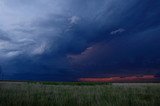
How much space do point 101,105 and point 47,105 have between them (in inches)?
72.6

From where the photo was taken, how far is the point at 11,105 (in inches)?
254

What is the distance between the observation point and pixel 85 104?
6.86 m

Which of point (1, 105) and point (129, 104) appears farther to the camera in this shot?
point (129, 104)

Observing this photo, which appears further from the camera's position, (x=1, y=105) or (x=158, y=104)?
(x=158, y=104)

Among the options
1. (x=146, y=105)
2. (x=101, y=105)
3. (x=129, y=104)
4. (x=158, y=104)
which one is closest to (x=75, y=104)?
(x=101, y=105)

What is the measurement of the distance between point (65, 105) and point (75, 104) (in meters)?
0.40

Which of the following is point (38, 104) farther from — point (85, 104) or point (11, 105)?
point (85, 104)

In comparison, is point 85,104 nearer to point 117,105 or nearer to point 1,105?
point 117,105

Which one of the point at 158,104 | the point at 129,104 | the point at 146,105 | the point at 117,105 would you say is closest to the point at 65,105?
the point at 117,105

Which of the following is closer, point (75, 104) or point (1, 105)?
point (1, 105)

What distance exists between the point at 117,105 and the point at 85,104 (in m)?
1.11

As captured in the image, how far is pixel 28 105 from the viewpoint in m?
6.46

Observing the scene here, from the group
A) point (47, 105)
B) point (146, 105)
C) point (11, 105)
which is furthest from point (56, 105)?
point (146, 105)

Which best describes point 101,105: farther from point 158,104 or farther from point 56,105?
point 158,104
